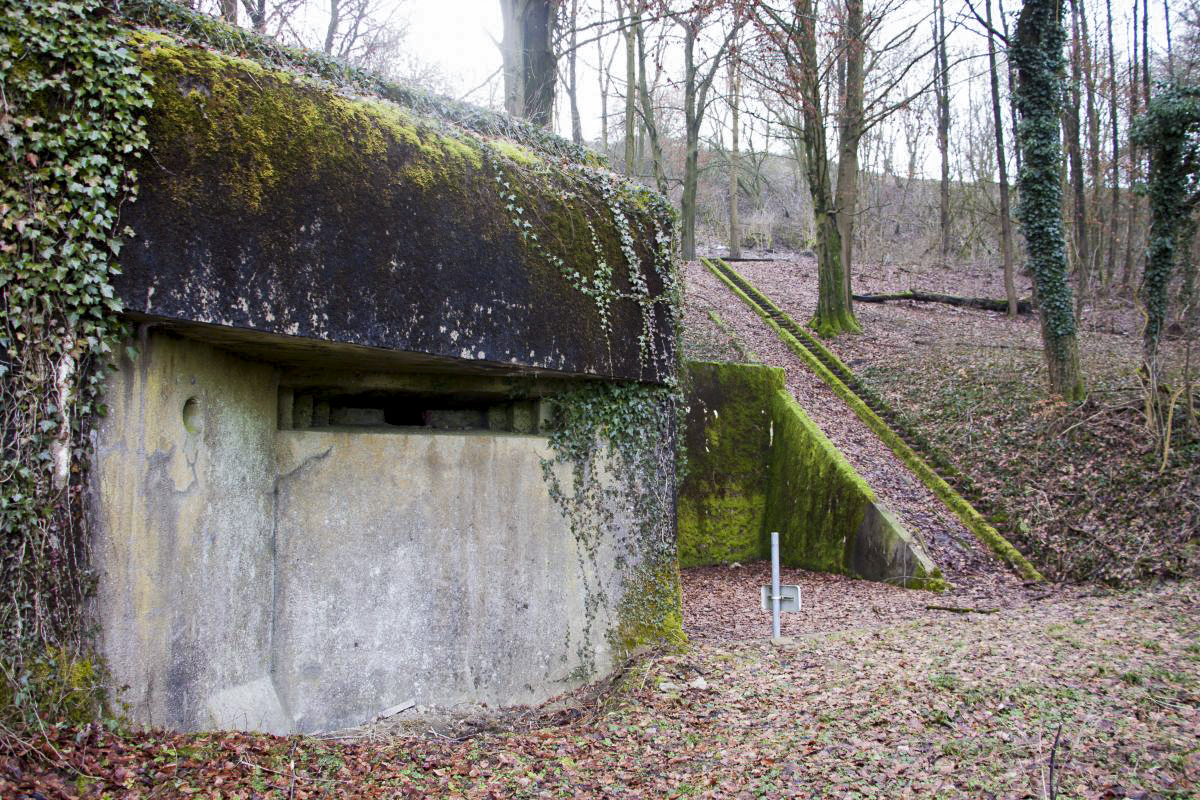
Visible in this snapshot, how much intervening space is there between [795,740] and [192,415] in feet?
13.3

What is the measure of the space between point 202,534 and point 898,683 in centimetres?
466

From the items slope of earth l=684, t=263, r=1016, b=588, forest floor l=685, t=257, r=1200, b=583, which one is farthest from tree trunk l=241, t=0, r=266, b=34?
forest floor l=685, t=257, r=1200, b=583

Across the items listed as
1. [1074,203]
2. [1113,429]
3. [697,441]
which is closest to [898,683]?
[697,441]

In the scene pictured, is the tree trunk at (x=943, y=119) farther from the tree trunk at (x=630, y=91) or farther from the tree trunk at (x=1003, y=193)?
the tree trunk at (x=630, y=91)

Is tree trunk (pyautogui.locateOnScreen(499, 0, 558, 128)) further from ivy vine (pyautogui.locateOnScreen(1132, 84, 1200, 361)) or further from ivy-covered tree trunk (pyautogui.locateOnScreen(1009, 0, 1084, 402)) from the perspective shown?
ivy vine (pyautogui.locateOnScreen(1132, 84, 1200, 361))

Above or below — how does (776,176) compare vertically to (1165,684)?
above

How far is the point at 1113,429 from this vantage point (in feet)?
38.3

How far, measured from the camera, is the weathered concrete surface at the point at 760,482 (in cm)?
1116

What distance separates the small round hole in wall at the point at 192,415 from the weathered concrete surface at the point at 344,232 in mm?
395

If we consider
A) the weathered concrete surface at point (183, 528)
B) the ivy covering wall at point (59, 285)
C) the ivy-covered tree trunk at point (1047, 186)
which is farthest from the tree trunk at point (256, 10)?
the ivy-covered tree trunk at point (1047, 186)

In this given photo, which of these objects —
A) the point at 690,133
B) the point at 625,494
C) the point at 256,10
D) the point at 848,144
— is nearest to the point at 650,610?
the point at 625,494

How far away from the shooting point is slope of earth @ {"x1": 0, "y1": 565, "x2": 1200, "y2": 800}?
385cm

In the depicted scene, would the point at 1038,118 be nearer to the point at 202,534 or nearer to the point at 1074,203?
the point at 1074,203

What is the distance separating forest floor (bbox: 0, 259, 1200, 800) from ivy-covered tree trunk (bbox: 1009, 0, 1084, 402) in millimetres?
1265
